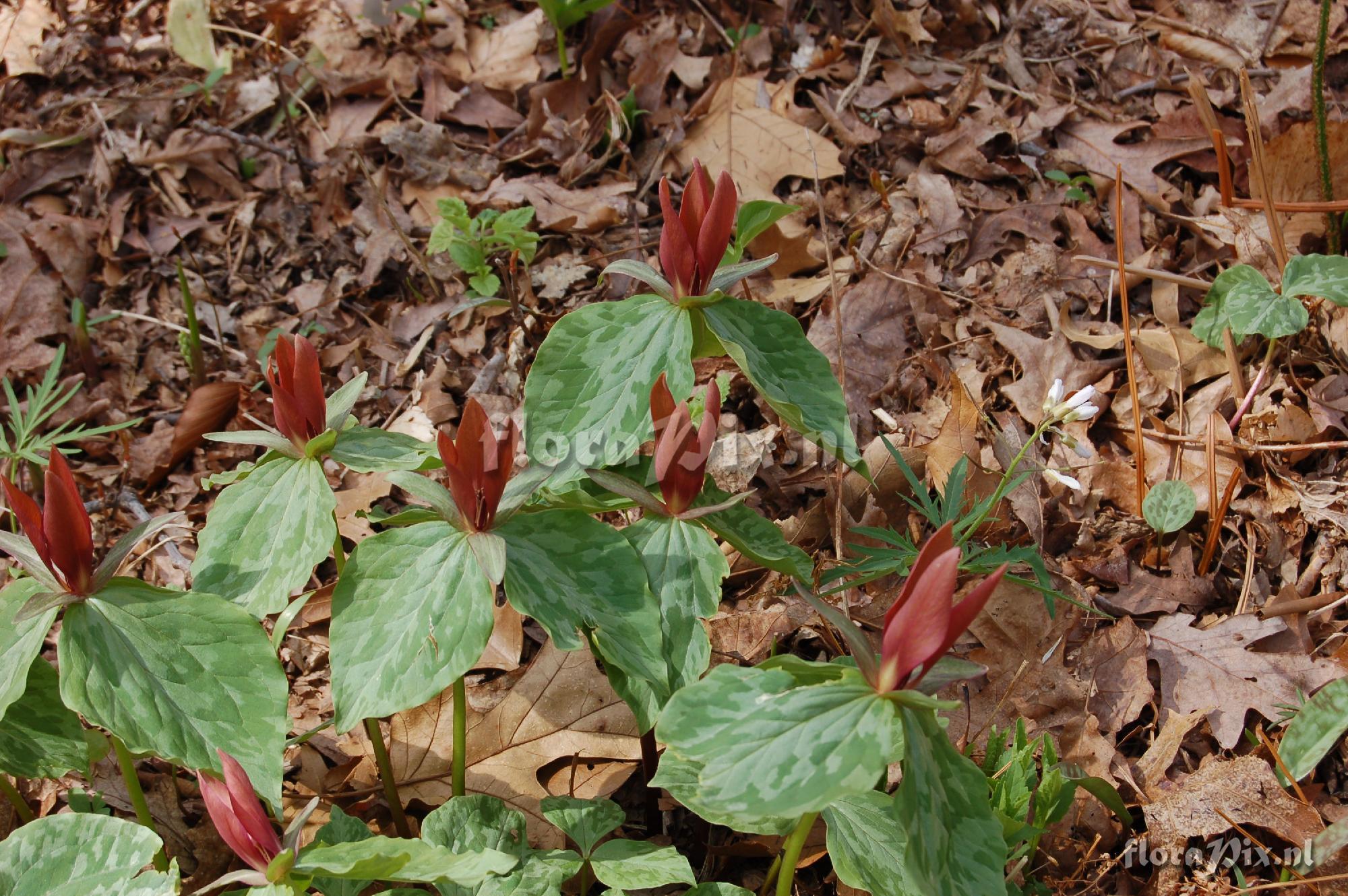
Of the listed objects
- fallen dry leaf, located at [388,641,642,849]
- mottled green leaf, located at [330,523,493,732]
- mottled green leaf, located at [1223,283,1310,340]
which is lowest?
fallen dry leaf, located at [388,641,642,849]

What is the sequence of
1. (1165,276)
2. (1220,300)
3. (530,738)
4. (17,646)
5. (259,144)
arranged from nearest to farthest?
(17,646), (530,738), (1220,300), (1165,276), (259,144)

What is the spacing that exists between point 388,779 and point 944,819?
3.50ft

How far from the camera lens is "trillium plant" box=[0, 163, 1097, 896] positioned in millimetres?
1158

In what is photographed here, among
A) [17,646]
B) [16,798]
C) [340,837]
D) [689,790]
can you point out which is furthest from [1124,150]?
[16,798]

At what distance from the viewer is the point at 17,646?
1.36 meters

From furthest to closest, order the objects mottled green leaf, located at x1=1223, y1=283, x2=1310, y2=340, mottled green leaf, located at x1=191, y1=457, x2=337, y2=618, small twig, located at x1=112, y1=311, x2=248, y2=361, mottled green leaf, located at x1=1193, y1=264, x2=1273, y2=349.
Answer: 1. small twig, located at x1=112, y1=311, x2=248, y2=361
2. mottled green leaf, located at x1=1193, y1=264, x2=1273, y2=349
3. mottled green leaf, located at x1=1223, y1=283, x2=1310, y2=340
4. mottled green leaf, located at x1=191, y1=457, x2=337, y2=618

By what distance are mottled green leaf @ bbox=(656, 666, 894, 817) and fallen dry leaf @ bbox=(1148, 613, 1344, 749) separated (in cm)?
118

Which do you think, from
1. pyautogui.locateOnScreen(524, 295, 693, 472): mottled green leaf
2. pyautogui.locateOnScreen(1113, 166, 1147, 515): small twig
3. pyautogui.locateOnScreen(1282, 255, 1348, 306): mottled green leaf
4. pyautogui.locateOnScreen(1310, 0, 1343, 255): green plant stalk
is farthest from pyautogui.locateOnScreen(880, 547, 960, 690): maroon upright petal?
pyautogui.locateOnScreen(1310, 0, 1343, 255): green plant stalk

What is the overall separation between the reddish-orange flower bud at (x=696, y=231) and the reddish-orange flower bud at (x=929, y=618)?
2.03 ft

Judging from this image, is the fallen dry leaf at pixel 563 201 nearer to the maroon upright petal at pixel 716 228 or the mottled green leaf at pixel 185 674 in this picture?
the maroon upright petal at pixel 716 228

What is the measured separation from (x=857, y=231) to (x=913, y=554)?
135 cm

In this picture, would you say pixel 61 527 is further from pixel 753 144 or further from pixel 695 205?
pixel 753 144

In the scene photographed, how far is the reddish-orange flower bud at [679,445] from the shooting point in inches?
56.1

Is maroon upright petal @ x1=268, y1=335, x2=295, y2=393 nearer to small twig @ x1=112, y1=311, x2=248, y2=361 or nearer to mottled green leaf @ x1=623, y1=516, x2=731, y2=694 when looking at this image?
mottled green leaf @ x1=623, y1=516, x2=731, y2=694
